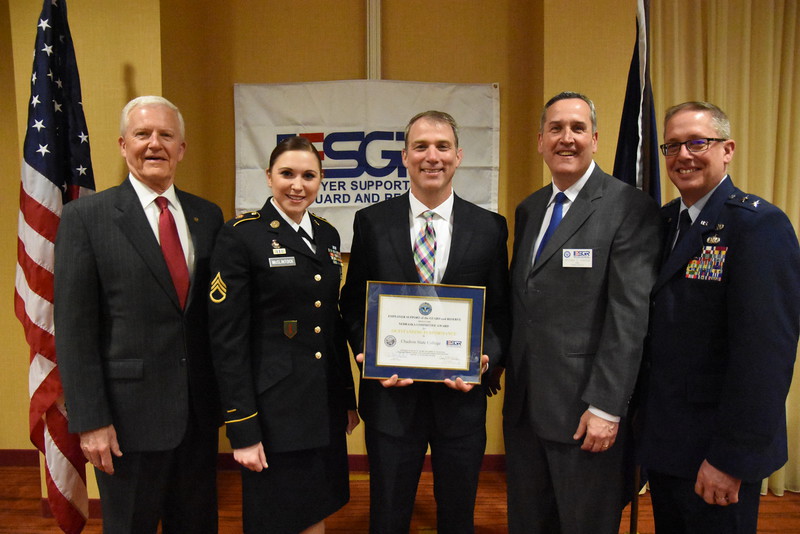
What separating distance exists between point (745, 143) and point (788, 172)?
1.15ft

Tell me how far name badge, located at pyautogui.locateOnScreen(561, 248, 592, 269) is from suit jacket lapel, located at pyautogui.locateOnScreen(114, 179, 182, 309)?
1423 millimetres

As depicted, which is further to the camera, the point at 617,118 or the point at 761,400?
the point at 617,118

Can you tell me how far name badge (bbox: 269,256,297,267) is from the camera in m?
1.71

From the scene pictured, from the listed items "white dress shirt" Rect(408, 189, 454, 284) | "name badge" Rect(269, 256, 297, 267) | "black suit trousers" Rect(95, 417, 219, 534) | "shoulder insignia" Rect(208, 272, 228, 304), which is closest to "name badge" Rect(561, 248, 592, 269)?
"white dress shirt" Rect(408, 189, 454, 284)

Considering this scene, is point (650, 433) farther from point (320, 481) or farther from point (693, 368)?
point (320, 481)

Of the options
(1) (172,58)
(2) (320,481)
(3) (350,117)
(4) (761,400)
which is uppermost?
(1) (172,58)

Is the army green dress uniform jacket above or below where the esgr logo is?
below

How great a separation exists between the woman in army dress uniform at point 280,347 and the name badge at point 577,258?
2.89ft

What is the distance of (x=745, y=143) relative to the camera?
3.05m

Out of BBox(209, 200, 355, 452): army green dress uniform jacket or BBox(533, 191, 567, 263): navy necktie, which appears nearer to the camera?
BBox(209, 200, 355, 452): army green dress uniform jacket

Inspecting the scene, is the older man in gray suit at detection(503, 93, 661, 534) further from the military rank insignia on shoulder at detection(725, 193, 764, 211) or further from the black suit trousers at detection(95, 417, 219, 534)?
the black suit trousers at detection(95, 417, 219, 534)

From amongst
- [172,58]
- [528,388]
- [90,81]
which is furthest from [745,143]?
[90,81]

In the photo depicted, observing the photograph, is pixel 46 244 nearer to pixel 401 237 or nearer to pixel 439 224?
pixel 401 237

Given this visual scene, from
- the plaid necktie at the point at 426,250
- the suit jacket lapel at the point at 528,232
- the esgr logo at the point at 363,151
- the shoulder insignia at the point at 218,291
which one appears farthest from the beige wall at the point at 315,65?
the shoulder insignia at the point at 218,291
